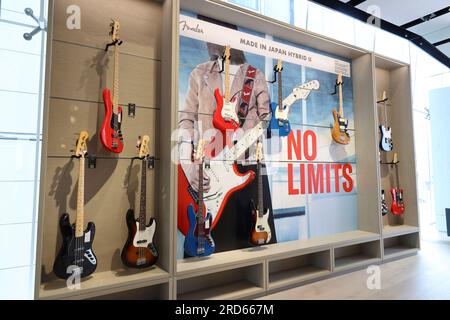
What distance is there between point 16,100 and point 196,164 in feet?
4.21

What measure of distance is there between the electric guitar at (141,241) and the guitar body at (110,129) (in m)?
0.29

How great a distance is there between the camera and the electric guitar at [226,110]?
226cm

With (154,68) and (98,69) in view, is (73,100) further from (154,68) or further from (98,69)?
(154,68)

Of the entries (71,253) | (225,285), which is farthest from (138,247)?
(225,285)

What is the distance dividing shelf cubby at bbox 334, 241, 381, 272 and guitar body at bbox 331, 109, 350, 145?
3.67ft

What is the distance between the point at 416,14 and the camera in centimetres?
315

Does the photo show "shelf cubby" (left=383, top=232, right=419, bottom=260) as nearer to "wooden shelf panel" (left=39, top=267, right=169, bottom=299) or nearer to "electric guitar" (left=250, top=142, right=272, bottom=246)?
"electric guitar" (left=250, top=142, right=272, bottom=246)

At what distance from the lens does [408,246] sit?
3336 millimetres

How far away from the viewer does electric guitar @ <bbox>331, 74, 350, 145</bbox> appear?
9.77 feet

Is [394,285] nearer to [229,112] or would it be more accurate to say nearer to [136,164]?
[229,112]

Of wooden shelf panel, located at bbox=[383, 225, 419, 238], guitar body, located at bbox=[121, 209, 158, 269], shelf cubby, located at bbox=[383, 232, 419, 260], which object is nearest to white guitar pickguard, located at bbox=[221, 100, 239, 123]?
guitar body, located at bbox=[121, 209, 158, 269]

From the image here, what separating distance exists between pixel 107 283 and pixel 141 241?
→ 30 centimetres

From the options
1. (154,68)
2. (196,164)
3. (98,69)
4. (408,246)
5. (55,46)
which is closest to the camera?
(55,46)

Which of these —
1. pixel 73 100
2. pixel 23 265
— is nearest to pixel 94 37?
pixel 73 100
